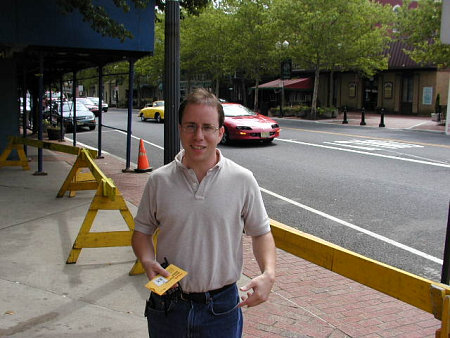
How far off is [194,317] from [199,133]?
82 cm

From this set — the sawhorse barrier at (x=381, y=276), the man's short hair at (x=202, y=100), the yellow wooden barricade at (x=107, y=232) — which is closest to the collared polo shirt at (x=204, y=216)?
the man's short hair at (x=202, y=100)

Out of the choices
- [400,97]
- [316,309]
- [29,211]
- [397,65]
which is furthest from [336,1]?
[316,309]

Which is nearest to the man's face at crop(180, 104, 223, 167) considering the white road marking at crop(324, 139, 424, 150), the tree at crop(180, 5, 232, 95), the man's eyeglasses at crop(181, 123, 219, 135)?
the man's eyeglasses at crop(181, 123, 219, 135)

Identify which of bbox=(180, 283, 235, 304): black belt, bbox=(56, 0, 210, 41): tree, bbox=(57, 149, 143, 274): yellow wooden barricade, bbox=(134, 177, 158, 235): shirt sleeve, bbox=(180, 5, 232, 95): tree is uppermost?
bbox=(180, 5, 232, 95): tree

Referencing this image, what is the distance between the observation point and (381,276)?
249cm

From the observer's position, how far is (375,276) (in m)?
2.52

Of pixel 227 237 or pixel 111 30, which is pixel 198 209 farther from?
pixel 111 30

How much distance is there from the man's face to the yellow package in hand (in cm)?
47

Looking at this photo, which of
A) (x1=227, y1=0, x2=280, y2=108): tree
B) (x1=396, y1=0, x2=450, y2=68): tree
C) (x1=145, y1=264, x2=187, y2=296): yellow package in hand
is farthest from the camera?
(x1=227, y1=0, x2=280, y2=108): tree

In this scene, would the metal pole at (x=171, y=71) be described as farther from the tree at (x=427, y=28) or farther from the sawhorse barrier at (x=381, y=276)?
the tree at (x=427, y=28)

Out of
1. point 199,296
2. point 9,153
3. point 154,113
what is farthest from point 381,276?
point 154,113

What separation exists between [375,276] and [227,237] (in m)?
0.82

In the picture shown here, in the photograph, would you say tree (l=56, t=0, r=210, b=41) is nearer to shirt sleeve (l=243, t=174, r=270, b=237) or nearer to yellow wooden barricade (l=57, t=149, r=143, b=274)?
yellow wooden barricade (l=57, t=149, r=143, b=274)

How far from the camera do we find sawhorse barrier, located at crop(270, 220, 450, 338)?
2.21m
